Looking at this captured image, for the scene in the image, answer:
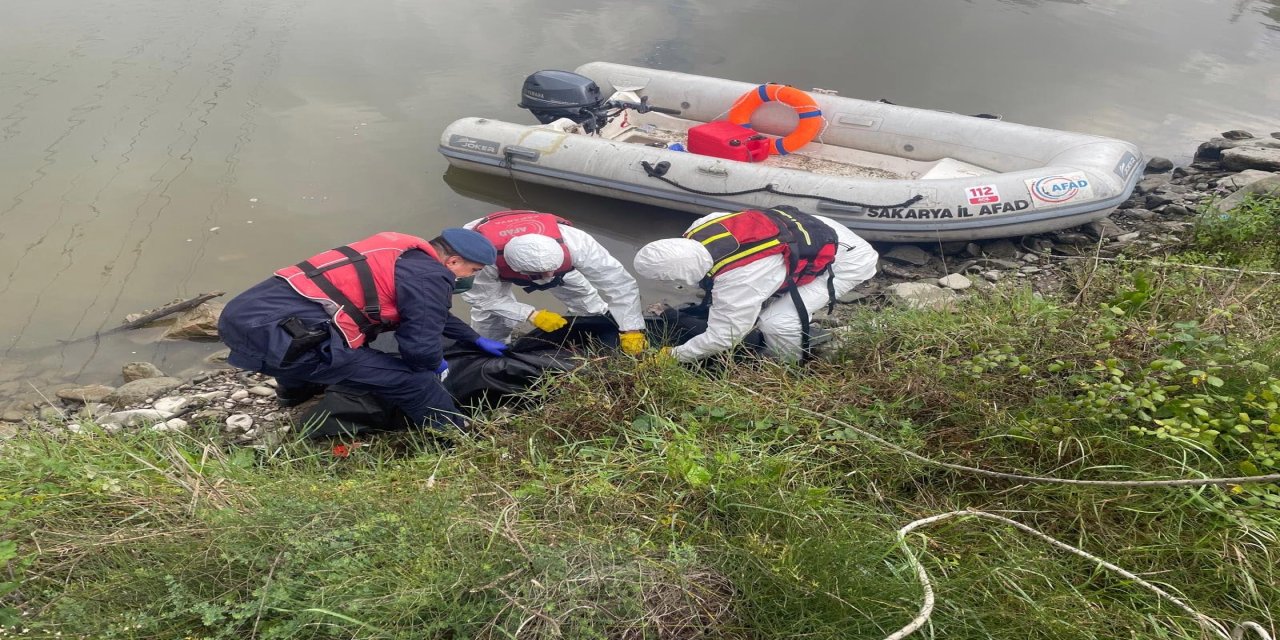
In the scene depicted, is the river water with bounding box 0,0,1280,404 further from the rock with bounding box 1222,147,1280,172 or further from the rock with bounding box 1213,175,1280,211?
the rock with bounding box 1213,175,1280,211

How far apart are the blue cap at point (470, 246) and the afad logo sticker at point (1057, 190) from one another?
365 centimetres

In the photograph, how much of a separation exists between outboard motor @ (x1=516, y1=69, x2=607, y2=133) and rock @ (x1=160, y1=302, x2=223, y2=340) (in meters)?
3.03

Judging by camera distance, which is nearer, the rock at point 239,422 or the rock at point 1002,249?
the rock at point 239,422

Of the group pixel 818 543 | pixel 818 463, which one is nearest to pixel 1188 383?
pixel 818 463

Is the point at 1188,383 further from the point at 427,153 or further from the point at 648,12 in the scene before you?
the point at 648,12

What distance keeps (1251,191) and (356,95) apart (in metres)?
8.19

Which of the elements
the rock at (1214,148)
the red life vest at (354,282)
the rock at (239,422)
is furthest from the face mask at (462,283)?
the rock at (1214,148)

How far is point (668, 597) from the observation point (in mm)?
1759

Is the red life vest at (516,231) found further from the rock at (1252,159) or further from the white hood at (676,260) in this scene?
the rock at (1252,159)

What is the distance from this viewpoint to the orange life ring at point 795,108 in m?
6.09

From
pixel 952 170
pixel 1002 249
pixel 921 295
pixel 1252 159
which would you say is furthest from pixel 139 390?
pixel 1252 159

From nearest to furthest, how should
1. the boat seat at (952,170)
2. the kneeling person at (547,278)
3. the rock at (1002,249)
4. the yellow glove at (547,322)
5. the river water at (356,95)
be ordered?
the kneeling person at (547,278) → the yellow glove at (547,322) → the rock at (1002,249) → the river water at (356,95) → the boat seat at (952,170)

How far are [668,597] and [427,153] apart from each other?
243 inches

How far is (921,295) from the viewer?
14.6 ft
